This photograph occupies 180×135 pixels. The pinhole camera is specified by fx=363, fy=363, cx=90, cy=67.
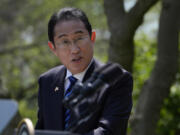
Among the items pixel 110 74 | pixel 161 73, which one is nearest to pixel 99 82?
pixel 110 74

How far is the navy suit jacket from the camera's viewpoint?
7.82ft

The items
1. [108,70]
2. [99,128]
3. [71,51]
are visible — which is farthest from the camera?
[71,51]

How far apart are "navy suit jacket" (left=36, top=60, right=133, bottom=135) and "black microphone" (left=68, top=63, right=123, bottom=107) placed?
48cm

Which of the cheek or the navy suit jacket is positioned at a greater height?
the cheek

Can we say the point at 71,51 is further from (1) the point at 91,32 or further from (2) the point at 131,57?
(2) the point at 131,57

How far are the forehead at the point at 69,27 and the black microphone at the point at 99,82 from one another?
0.82 meters

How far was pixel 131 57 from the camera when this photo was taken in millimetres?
5305

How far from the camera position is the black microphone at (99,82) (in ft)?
5.51

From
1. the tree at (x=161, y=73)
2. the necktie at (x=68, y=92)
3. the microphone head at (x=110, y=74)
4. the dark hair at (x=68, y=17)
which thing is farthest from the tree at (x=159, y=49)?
the microphone head at (x=110, y=74)

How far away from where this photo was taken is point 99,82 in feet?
5.53

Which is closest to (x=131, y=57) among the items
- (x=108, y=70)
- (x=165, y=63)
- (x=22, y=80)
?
(x=165, y=63)

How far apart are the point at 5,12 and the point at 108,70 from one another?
16667mm

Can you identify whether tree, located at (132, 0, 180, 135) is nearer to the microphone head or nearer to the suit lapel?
the suit lapel

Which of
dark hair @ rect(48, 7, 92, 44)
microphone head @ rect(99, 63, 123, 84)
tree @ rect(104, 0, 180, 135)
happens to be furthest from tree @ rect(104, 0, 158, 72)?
microphone head @ rect(99, 63, 123, 84)
